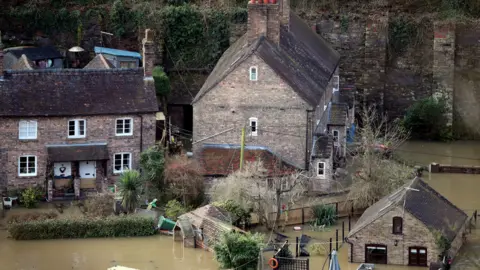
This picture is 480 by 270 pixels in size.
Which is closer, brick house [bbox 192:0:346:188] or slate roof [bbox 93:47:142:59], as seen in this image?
brick house [bbox 192:0:346:188]

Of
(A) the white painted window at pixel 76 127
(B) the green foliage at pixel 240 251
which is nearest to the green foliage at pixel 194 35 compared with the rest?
(A) the white painted window at pixel 76 127

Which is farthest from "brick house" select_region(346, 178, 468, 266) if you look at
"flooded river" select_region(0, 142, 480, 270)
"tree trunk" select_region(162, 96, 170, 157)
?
"tree trunk" select_region(162, 96, 170, 157)

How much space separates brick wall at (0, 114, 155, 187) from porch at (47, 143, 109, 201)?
32 centimetres

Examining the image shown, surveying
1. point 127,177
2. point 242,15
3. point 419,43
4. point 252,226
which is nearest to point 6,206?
point 127,177

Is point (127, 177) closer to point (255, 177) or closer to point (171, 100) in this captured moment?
point (255, 177)

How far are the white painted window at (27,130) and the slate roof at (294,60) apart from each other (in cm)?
711

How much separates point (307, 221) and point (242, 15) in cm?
2014

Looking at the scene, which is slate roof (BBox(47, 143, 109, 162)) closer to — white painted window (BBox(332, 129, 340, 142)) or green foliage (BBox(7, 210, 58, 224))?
green foliage (BBox(7, 210, 58, 224))

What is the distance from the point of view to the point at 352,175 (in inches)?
2467

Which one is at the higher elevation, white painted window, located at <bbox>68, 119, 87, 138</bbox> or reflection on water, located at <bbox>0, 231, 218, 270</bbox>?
white painted window, located at <bbox>68, 119, 87, 138</bbox>

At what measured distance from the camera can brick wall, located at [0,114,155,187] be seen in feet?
200

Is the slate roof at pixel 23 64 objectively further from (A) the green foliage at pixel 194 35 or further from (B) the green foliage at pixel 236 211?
(B) the green foliage at pixel 236 211

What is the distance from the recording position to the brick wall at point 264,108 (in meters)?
61.9

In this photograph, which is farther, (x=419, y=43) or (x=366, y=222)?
(x=419, y=43)
